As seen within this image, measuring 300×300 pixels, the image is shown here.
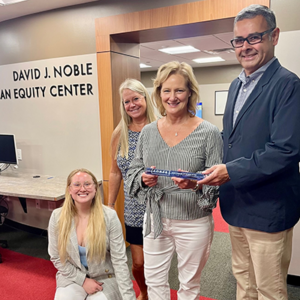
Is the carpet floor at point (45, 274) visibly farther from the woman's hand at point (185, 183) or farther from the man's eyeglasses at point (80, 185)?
the woman's hand at point (185, 183)

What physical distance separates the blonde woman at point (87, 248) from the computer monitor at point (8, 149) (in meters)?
1.94

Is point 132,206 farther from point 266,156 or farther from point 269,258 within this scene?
point 266,156

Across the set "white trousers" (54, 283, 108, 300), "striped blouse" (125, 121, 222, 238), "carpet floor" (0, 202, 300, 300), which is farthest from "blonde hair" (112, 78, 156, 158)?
"carpet floor" (0, 202, 300, 300)

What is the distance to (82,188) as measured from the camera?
6.34 feet

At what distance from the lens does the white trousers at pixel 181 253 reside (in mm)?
1416

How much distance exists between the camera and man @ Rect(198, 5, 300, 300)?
4.00ft

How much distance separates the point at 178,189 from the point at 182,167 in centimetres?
12

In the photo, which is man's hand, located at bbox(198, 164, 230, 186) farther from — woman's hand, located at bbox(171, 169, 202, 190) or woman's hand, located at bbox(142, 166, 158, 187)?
woman's hand, located at bbox(142, 166, 158, 187)

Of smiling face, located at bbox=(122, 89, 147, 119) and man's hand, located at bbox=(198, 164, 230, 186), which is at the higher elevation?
smiling face, located at bbox=(122, 89, 147, 119)

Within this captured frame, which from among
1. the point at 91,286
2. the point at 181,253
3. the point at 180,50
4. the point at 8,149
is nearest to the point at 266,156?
the point at 181,253

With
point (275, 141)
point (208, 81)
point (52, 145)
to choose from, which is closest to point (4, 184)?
point (52, 145)

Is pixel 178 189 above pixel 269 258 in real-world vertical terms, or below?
above

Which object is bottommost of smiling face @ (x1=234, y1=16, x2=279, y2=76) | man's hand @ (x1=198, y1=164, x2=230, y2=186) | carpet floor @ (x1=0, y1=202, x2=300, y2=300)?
carpet floor @ (x1=0, y1=202, x2=300, y2=300)

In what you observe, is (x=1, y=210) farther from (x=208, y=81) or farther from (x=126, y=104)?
(x=208, y=81)
